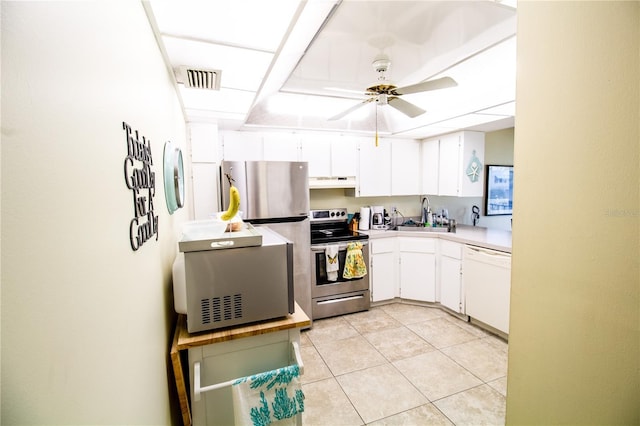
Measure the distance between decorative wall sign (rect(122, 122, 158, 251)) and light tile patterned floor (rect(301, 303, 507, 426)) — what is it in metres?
1.69

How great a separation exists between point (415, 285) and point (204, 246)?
3.07m

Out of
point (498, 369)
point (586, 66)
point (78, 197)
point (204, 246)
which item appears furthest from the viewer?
point (498, 369)

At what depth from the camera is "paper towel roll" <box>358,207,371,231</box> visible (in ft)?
13.0

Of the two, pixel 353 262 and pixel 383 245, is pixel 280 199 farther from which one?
pixel 383 245

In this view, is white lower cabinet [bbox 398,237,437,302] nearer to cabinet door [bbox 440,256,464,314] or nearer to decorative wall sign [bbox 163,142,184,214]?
cabinet door [bbox 440,256,464,314]

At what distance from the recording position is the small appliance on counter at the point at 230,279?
1242 mm

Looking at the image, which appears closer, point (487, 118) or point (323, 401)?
point (323, 401)

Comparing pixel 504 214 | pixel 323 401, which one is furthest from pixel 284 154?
pixel 504 214

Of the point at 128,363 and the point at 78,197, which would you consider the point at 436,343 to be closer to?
the point at 128,363

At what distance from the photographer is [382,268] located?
11.9 ft

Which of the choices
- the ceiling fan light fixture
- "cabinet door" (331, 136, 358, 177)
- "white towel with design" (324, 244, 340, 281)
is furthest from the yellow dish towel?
the ceiling fan light fixture

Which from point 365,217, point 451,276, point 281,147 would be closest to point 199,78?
point 281,147

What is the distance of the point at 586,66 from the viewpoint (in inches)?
28.4

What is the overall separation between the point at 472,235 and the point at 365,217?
1324mm
